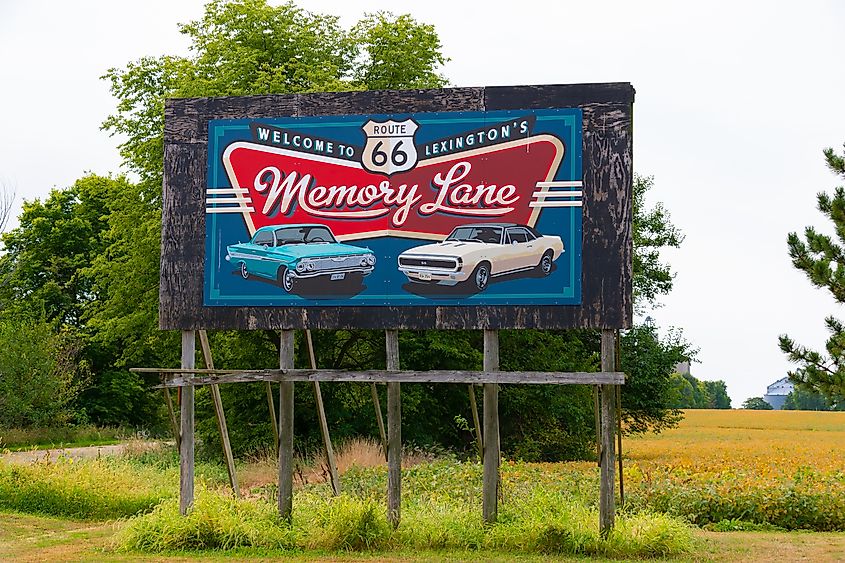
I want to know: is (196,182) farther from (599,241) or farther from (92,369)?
(92,369)

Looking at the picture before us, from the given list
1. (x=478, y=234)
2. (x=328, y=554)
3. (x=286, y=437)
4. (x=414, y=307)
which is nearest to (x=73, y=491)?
(x=286, y=437)

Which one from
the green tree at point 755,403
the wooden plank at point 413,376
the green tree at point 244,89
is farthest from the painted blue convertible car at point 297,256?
the green tree at point 755,403

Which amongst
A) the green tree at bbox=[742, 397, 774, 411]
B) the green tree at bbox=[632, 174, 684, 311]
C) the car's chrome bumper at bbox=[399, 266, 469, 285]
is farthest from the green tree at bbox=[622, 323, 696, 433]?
the green tree at bbox=[742, 397, 774, 411]

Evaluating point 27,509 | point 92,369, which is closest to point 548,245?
point 27,509

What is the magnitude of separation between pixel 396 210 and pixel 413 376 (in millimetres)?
2022

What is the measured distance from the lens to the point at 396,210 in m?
13.3

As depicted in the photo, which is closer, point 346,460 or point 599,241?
point 599,241

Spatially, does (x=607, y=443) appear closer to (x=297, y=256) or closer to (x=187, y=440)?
(x=297, y=256)

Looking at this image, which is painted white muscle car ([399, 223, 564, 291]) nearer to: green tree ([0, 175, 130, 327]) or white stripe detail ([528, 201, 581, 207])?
white stripe detail ([528, 201, 581, 207])

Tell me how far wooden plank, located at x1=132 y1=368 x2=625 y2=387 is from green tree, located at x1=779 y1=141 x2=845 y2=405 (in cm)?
778

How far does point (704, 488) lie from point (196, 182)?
9.08m

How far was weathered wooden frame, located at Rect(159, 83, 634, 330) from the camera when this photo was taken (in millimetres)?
12758

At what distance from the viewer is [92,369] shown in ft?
160

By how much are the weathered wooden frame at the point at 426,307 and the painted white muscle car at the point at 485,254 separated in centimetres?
36
